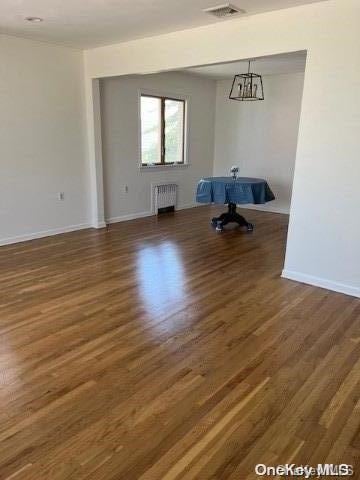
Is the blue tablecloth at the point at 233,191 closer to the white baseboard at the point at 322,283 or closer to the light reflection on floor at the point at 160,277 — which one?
the light reflection on floor at the point at 160,277

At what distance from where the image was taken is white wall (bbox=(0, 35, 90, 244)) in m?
4.55

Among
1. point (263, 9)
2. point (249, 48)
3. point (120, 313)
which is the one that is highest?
point (263, 9)

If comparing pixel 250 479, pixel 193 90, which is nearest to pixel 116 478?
pixel 250 479

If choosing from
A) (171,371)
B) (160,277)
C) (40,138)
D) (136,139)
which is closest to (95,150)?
(40,138)

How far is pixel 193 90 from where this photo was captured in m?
7.07

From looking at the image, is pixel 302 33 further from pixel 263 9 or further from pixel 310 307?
pixel 310 307

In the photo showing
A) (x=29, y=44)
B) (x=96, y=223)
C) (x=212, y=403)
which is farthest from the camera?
(x=96, y=223)

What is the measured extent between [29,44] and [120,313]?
147 inches

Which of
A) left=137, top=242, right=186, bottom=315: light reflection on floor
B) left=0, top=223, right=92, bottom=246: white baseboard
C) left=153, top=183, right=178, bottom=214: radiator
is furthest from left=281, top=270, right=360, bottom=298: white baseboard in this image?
left=153, top=183, right=178, bottom=214: radiator

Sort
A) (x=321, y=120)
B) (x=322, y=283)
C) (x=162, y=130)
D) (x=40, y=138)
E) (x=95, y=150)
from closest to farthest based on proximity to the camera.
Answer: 1. (x=321, y=120)
2. (x=322, y=283)
3. (x=40, y=138)
4. (x=95, y=150)
5. (x=162, y=130)

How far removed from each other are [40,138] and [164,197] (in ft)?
8.63

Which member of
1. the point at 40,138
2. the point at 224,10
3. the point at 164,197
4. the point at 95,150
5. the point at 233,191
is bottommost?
the point at 164,197

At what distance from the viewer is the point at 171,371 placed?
7.34 feet

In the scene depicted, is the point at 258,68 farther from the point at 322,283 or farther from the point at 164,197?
the point at 322,283
